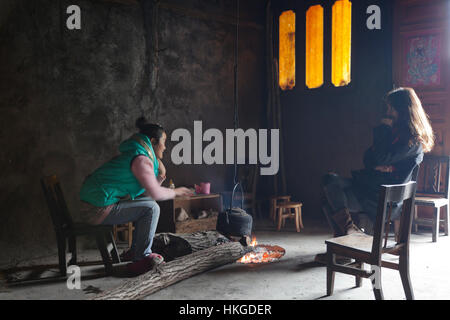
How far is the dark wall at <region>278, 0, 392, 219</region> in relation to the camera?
22.4 feet

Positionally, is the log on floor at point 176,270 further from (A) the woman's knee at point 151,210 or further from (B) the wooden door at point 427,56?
(B) the wooden door at point 427,56

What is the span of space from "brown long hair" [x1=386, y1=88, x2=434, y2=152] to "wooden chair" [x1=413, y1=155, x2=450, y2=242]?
1654mm

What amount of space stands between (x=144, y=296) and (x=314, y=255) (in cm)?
234

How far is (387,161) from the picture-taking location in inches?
181

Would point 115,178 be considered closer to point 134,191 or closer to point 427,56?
point 134,191

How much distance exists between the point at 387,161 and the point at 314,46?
348cm

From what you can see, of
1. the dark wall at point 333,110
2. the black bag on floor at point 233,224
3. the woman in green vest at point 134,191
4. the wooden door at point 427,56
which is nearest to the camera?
the woman in green vest at point 134,191

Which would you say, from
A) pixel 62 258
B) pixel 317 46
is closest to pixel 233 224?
pixel 62 258

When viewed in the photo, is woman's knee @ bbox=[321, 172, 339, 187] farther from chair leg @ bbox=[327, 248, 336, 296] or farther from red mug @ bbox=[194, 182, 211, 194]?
red mug @ bbox=[194, 182, 211, 194]

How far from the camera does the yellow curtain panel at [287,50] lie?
7734 millimetres

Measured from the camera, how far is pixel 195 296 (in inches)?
149

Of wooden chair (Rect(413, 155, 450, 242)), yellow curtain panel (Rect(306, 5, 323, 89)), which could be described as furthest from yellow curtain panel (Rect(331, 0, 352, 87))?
wooden chair (Rect(413, 155, 450, 242))

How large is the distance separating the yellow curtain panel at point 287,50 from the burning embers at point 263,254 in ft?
11.4

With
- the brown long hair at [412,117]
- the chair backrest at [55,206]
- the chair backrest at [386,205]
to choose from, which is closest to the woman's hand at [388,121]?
the brown long hair at [412,117]
